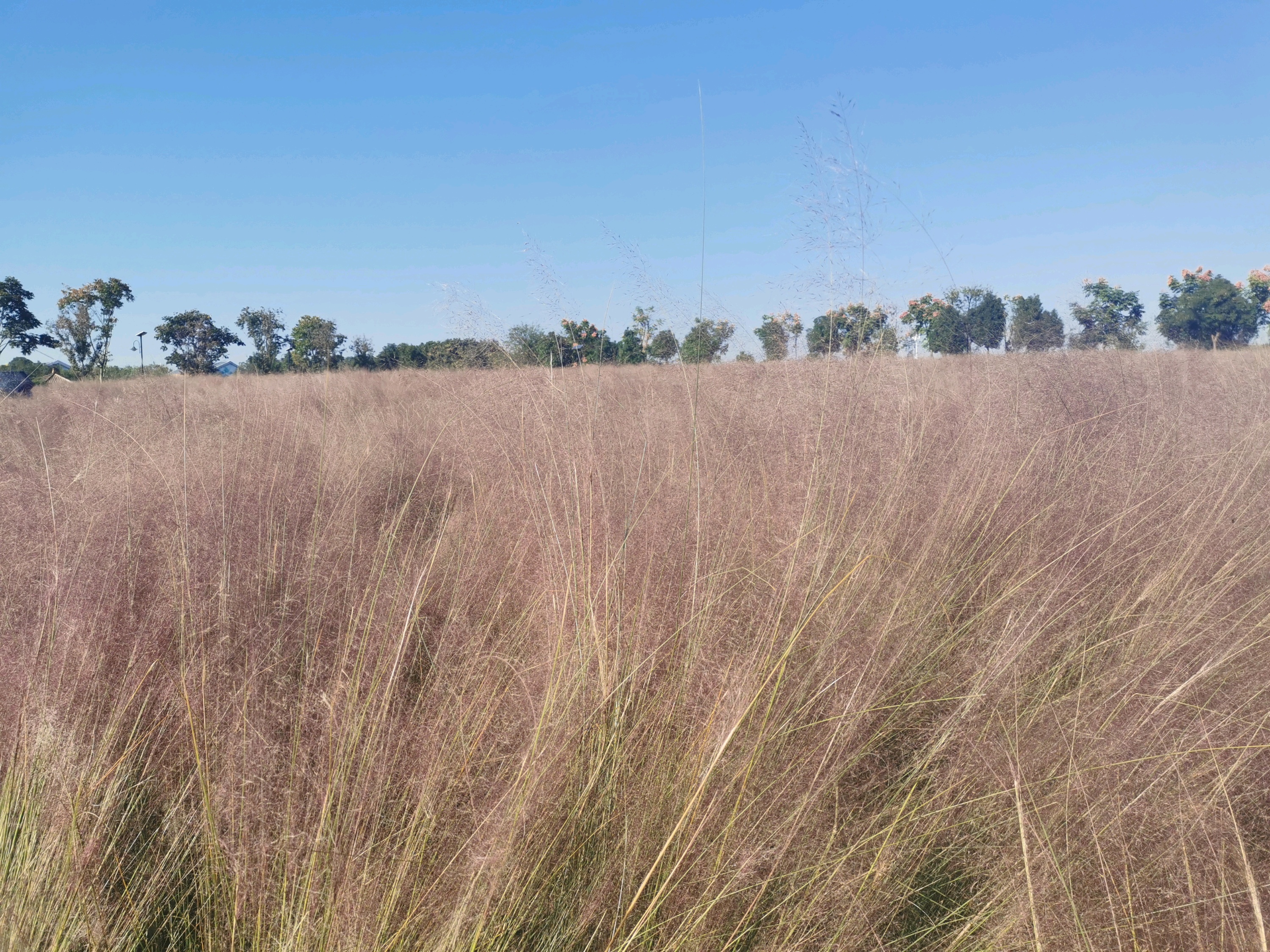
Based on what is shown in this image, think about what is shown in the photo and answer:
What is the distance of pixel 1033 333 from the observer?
5.43 metres

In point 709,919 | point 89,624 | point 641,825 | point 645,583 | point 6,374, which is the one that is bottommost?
point 709,919

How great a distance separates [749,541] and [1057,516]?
1.13 m

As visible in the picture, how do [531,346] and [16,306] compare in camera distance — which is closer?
[531,346]

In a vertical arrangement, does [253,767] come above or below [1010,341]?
below

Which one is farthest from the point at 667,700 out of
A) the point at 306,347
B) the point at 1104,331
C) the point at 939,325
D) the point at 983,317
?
the point at 306,347

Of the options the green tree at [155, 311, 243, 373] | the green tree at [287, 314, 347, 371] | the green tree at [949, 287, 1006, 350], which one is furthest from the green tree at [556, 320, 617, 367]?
the green tree at [155, 311, 243, 373]

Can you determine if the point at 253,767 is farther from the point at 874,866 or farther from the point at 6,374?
the point at 6,374

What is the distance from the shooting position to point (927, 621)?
173 cm

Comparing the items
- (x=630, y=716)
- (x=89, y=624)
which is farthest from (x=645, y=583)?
(x=89, y=624)

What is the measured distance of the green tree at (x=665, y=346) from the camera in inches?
107

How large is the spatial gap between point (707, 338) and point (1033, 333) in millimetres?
3844

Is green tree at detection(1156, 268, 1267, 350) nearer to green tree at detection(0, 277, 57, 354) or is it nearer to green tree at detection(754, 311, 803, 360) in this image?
green tree at detection(754, 311, 803, 360)

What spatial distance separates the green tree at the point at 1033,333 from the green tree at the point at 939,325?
0.90 metres

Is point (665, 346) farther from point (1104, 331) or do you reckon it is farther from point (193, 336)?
point (193, 336)
